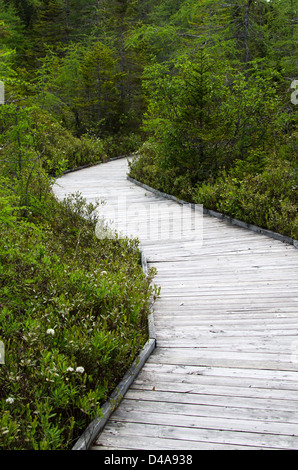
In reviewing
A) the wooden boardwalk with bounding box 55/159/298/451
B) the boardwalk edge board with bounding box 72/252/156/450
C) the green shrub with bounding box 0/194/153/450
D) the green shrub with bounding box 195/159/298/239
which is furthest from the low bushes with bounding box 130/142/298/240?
the boardwalk edge board with bounding box 72/252/156/450

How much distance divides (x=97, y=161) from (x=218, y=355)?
16580mm

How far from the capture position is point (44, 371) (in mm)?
2842

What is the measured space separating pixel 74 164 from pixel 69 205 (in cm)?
986

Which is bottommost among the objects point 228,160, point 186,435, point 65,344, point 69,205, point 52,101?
point 186,435

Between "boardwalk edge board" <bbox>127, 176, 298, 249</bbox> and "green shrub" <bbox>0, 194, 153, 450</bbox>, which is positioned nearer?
"green shrub" <bbox>0, 194, 153, 450</bbox>

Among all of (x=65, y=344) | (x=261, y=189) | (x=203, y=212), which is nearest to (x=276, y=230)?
(x=261, y=189)

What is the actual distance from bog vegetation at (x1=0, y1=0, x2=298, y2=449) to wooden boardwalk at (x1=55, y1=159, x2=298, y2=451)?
320mm

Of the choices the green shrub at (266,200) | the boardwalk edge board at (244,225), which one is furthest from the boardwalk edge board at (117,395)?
the green shrub at (266,200)

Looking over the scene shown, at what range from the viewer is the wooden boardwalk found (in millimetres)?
2775

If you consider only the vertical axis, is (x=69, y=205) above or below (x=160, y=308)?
above

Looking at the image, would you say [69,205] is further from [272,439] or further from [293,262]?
[272,439]

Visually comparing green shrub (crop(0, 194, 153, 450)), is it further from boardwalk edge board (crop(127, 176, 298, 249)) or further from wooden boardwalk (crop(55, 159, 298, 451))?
boardwalk edge board (crop(127, 176, 298, 249))

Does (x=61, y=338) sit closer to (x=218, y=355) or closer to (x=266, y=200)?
(x=218, y=355)

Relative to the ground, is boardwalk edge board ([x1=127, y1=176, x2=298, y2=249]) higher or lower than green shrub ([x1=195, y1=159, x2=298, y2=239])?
lower
